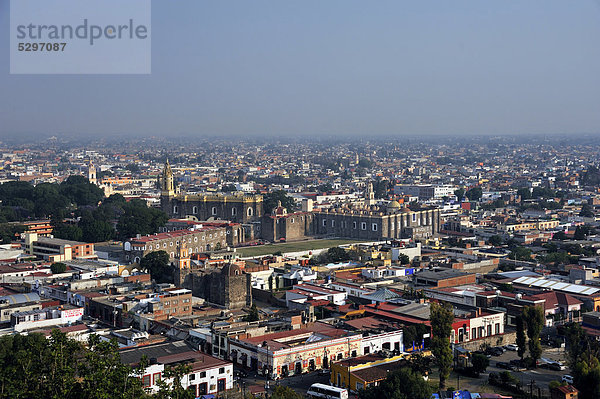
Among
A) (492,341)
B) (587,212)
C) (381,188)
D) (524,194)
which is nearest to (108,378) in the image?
(492,341)

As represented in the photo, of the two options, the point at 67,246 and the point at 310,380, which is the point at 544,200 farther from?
the point at 310,380

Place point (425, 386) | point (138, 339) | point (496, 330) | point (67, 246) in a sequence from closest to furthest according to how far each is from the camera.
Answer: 1. point (425, 386)
2. point (138, 339)
3. point (496, 330)
4. point (67, 246)

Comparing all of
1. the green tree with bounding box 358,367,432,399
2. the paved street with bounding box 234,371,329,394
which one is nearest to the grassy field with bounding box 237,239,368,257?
the paved street with bounding box 234,371,329,394

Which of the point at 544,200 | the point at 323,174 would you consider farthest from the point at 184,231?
the point at 323,174

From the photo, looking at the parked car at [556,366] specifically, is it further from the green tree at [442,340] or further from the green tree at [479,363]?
the green tree at [442,340]

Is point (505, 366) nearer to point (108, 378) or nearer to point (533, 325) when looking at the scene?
point (533, 325)

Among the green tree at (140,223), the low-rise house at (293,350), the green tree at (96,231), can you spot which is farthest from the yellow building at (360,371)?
the green tree at (140,223)
